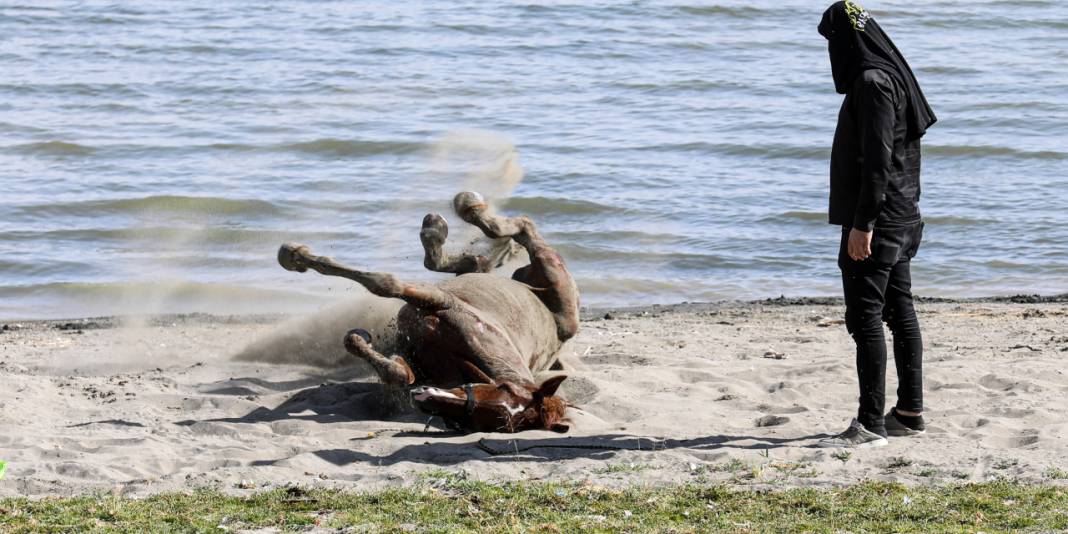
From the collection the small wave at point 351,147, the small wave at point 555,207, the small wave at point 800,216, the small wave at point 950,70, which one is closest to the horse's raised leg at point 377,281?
the small wave at point 555,207

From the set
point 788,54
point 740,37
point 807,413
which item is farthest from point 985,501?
point 740,37

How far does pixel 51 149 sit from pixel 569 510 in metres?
15.1

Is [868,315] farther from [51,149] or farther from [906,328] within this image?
[51,149]

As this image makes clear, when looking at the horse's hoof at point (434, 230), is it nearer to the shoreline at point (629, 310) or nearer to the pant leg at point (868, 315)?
the shoreline at point (629, 310)

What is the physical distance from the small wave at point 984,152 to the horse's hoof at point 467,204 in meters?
11.1

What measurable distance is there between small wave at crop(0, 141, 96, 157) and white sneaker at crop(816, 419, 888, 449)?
14261 mm

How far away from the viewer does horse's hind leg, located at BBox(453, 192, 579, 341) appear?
8273 mm

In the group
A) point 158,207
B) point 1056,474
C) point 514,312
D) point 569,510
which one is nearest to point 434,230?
point 514,312

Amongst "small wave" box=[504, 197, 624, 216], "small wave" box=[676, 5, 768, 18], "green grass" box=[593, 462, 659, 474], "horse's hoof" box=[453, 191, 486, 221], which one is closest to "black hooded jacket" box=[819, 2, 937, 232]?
"green grass" box=[593, 462, 659, 474]

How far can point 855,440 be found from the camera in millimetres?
6387

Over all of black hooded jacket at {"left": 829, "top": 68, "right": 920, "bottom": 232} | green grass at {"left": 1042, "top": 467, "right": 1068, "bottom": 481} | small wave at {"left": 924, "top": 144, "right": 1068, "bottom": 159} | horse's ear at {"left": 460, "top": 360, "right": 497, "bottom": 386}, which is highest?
black hooded jacket at {"left": 829, "top": 68, "right": 920, "bottom": 232}

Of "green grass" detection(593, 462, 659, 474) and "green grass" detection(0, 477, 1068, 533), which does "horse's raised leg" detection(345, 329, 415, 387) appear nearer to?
"green grass" detection(0, 477, 1068, 533)

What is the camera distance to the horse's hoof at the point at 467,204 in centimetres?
850

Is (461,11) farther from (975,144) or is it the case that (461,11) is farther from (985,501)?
(985,501)
